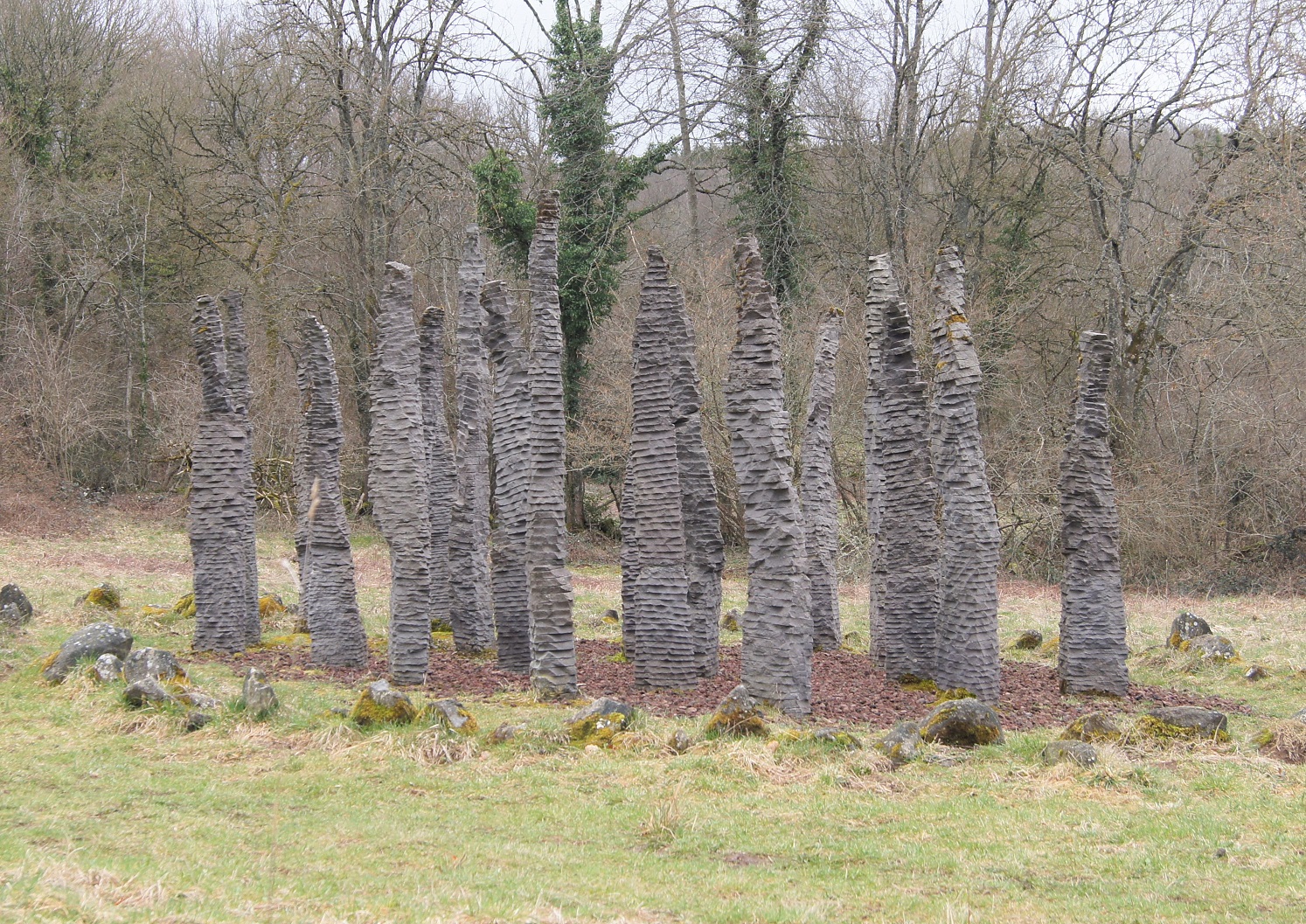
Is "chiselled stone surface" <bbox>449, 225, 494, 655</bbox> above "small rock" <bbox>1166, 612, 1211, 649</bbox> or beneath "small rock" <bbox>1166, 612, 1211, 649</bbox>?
above

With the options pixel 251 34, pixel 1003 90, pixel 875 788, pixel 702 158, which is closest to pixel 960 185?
pixel 1003 90

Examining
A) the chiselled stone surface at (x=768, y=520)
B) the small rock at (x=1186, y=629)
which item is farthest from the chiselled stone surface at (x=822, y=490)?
the small rock at (x=1186, y=629)

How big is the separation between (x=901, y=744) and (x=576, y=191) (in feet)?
77.6

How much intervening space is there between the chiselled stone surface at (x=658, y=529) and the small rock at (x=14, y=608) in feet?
25.9

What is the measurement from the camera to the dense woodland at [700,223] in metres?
24.7

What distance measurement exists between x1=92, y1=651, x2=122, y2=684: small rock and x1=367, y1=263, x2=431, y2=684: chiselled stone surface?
2596 millimetres

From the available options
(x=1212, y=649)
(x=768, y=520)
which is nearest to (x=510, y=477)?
(x=768, y=520)

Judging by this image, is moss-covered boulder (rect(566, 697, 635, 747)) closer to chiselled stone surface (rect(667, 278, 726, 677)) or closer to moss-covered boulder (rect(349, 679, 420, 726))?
moss-covered boulder (rect(349, 679, 420, 726))

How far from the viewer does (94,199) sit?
32406mm

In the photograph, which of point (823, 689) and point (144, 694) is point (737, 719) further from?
point (144, 694)

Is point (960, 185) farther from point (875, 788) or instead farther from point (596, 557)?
point (875, 788)

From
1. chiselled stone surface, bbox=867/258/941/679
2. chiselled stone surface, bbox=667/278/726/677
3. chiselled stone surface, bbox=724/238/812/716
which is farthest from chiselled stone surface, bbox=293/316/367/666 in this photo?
chiselled stone surface, bbox=867/258/941/679

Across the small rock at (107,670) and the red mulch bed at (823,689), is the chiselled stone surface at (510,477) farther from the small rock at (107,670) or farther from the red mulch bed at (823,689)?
the small rock at (107,670)

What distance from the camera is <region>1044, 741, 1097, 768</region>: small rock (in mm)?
8281
